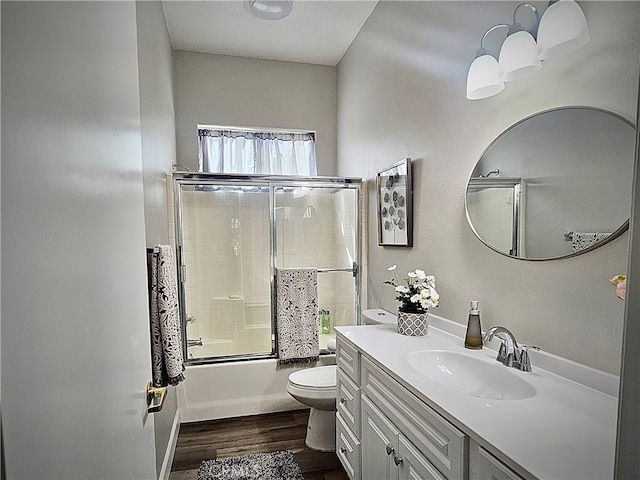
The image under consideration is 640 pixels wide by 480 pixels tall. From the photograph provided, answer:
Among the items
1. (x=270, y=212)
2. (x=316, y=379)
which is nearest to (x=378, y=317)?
(x=316, y=379)

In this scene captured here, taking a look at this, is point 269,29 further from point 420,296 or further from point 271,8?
point 420,296

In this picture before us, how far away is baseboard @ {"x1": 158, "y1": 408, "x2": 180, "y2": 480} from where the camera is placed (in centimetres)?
209

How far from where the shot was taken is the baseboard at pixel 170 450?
6.85ft

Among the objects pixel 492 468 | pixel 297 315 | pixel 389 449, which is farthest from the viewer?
pixel 297 315

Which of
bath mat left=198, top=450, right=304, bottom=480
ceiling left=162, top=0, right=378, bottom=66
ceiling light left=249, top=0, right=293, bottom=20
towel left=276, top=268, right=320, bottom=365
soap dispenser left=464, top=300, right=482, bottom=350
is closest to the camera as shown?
soap dispenser left=464, top=300, right=482, bottom=350

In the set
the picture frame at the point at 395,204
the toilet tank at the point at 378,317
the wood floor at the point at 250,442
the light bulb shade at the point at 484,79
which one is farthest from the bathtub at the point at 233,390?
the light bulb shade at the point at 484,79

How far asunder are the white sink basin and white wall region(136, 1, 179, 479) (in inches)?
52.2

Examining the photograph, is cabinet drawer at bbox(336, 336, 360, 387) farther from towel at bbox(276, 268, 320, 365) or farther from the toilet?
towel at bbox(276, 268, 320, 365)

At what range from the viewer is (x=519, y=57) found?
1.37 m

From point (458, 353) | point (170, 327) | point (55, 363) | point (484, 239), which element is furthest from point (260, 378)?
point (55, 363)

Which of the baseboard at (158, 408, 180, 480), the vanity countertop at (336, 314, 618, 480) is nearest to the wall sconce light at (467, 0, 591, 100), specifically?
the vanity countertop at (336, 314, 618, 480)

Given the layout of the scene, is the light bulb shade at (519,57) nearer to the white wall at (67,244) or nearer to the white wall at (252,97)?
the white wall at (67,244)

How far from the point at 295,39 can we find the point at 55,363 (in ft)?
10.6

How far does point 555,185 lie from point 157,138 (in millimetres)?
2110
